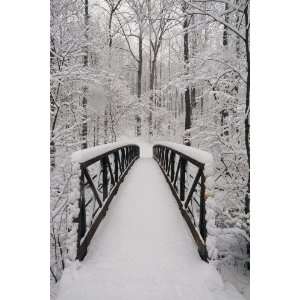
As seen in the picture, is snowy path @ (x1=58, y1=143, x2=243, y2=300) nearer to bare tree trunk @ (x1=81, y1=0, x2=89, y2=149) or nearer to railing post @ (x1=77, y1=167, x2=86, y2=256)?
railing post @ (x1=77, y1=167, x2=86, y2=256)

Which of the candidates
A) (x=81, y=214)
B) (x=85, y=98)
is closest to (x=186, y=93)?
(x=85, y=98)

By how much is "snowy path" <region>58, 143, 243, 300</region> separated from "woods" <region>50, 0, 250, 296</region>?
1.10 feet

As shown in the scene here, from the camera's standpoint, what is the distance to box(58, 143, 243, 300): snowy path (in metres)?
2.05

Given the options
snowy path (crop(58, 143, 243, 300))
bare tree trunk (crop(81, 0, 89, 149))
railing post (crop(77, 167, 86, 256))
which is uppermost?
bare tree trunk (crop(81, 0, 89, 149))

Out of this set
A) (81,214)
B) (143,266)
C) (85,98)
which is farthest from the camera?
(85,98)

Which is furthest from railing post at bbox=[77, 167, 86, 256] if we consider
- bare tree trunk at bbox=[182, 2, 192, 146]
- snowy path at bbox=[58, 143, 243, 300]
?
bare tree trunk at bbox=[182, 2, 192, 146]

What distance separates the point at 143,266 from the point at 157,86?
2224mm

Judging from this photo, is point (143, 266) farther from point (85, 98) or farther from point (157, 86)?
point (85, 98)

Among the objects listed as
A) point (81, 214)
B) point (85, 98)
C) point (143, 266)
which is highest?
point (85, 98)

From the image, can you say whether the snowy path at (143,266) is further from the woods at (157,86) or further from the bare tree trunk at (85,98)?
the bare tree trunk at (85,98)

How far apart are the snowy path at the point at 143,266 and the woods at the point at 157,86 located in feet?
1.10

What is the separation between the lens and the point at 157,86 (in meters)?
3.72

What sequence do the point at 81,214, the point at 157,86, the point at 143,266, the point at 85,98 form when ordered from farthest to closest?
the point at 85,98
the point at 157,86
the point at 81,214
the point at 143,266
